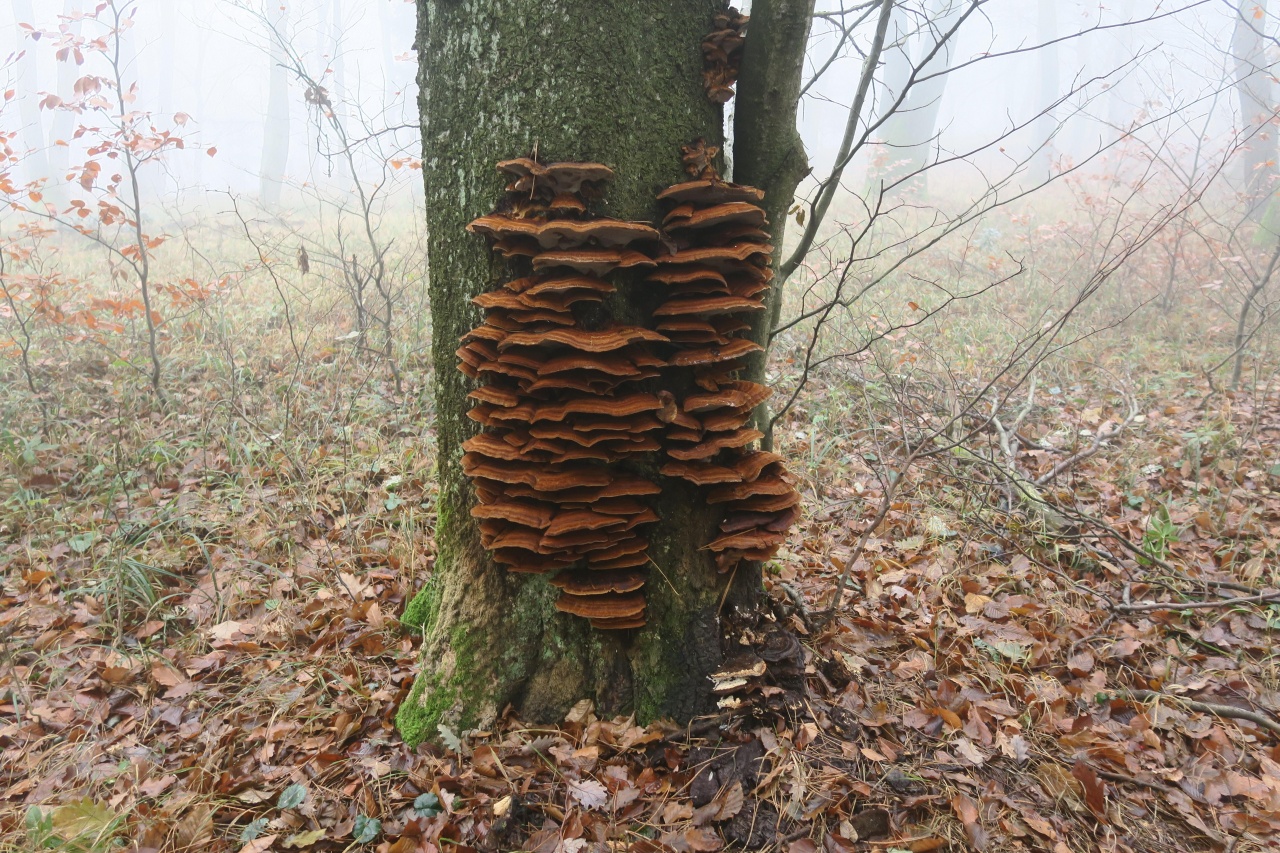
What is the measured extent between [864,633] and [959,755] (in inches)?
33.9

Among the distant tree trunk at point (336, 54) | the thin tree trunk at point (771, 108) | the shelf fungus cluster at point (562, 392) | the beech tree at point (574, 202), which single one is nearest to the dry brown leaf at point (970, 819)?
the beech tree at point (574, 202)

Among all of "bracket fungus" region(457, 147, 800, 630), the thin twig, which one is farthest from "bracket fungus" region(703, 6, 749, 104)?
the thin twig

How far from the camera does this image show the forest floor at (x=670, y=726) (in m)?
2.41

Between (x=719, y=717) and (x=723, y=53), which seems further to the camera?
(x=719, y=717)

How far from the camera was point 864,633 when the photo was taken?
3469 millimetres

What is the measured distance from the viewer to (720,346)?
2.43 metres

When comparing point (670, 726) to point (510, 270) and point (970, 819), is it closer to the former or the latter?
point (970, 819)

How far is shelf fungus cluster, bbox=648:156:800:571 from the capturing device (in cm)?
228

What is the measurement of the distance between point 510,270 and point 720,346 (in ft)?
2.69

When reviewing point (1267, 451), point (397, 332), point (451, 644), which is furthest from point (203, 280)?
point (1267, 451)

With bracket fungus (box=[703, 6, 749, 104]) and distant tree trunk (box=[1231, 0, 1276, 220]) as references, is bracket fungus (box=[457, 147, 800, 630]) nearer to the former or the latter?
bracket fungus (box=[703, 6, 749, 104])

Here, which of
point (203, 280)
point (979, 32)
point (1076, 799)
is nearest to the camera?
point (1076, 799)

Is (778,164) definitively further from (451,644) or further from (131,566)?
(131,566)

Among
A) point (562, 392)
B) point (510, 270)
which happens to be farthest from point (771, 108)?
point (562, 392)
